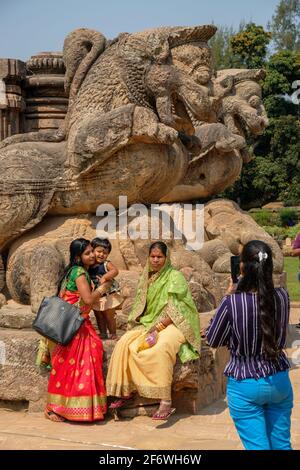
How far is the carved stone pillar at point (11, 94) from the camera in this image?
301 inches

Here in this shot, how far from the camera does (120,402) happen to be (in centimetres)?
454

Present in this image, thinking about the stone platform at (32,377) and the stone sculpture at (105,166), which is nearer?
the stone platform at (32,377)

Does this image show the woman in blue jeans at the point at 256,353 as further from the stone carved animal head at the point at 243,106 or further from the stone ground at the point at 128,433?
the stone carved animal head at the point at 243,106

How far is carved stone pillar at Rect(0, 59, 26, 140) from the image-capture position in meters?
7.64

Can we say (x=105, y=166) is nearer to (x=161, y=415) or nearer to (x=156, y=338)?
(x=156, y=338)

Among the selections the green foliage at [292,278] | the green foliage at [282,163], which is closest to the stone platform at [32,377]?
the green foliage at [292,278]

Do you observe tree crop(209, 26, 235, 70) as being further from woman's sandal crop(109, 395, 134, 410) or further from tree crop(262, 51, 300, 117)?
woman's sandal crop(109, 395, 134, 410)

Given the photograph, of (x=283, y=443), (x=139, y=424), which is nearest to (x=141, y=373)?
(x=139, y=424)

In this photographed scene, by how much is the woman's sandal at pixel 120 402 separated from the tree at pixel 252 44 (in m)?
28.2

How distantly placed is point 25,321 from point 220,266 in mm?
2854

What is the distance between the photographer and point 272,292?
9.80 feet

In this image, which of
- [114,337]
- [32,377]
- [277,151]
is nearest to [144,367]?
[114,337]

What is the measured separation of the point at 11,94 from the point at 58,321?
4.03 metres

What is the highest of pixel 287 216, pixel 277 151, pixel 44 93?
pixel 277 151
